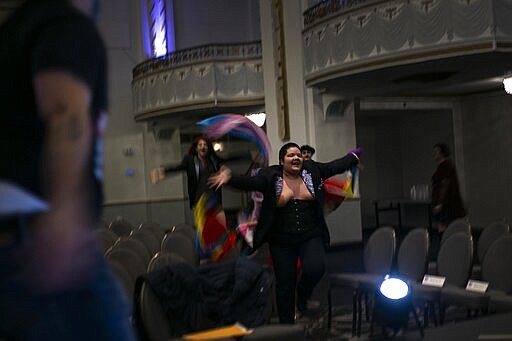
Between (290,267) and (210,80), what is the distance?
8998 mm

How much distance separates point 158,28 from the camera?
17391 mm

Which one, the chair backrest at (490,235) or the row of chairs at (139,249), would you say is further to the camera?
the chair backrest at (490,235)

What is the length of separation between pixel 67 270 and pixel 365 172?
48.5 ft

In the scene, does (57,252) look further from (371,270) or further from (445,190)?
(445,190)

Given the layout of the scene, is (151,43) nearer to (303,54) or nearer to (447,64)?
(303,54)

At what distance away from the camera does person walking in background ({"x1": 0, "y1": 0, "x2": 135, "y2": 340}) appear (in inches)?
48.1

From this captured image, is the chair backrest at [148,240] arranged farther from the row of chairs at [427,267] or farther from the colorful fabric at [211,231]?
the row of chairs at [427,267]

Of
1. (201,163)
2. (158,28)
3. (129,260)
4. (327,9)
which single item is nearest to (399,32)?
(327,9)

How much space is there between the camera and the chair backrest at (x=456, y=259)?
458cm

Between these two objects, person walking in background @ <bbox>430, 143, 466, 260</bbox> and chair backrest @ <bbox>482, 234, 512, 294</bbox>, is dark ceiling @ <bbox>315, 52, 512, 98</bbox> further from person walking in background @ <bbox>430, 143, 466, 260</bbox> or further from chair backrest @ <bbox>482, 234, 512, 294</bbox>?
chair backrest @ <bbox>482, 234, 512, 294</bbox>

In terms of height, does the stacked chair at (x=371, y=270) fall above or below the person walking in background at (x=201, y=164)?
below

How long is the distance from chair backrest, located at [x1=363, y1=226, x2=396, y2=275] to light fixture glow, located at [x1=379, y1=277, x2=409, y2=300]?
1.75 metres

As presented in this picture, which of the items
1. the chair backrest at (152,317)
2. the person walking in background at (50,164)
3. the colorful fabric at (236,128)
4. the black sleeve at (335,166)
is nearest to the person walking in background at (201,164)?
the colorful fabric at (236,128)

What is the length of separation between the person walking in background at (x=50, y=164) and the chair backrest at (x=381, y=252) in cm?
395
